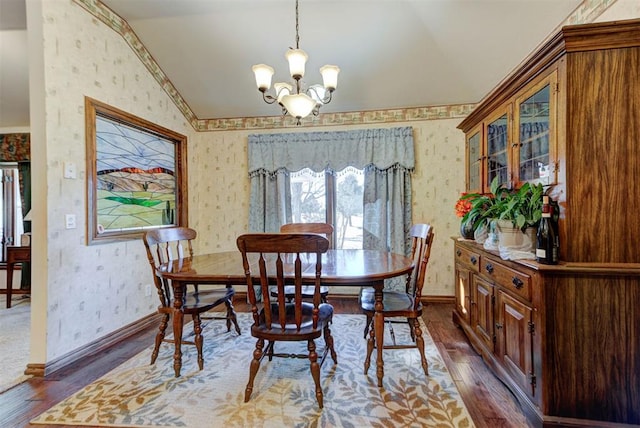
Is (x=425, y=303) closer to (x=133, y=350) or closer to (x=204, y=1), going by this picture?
(x=133, y=350)

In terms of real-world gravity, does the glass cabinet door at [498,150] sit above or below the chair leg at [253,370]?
above

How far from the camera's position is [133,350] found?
2.53m

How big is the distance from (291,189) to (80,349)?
2652mm

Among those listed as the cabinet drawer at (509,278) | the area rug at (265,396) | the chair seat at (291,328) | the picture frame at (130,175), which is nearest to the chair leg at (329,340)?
the area rug at (265,396)

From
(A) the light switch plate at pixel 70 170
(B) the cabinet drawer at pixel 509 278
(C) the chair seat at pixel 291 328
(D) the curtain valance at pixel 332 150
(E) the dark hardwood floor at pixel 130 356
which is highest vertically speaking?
(D) the curtain valance at pixel 332 150

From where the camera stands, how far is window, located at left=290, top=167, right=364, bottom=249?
3.94 meters

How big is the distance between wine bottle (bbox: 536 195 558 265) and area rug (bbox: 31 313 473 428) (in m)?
0.96

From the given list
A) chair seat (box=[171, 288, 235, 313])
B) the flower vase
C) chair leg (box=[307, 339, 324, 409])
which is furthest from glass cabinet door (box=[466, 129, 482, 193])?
chair seat (box=[171, 288, 235, 313])

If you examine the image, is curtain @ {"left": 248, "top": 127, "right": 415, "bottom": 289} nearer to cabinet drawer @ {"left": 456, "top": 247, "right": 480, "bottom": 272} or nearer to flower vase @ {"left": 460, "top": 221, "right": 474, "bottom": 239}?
cabinet drawer @ {"left": 456, "top": 247, "right": 480, "bottom": 272}

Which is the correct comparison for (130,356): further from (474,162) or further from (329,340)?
(474,162)

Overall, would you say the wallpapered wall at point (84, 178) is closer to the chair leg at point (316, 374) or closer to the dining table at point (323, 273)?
the dining table at point (323, 273)

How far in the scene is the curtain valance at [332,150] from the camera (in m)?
3.68

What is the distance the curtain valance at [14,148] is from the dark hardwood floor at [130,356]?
10.6 feet

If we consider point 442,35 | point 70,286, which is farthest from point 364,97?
point 70,286
